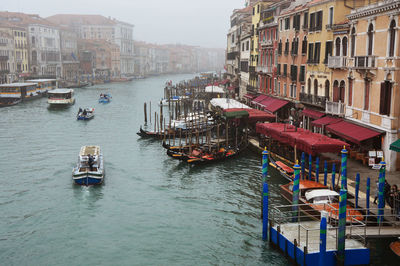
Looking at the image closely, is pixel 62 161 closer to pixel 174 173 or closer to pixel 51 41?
pixel 174 173

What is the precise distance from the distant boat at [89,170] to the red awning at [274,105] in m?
13.7

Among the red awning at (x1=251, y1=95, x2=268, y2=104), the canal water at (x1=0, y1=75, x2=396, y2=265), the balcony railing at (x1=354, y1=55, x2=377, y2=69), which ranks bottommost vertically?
the canal water at (x1=0, y1=75, x2=396, y2=265)

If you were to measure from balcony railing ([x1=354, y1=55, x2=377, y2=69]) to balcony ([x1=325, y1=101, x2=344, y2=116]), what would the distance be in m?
2.68

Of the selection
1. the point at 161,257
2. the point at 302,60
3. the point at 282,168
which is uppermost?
the point at 302,60

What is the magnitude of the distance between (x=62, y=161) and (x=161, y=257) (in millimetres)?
14184

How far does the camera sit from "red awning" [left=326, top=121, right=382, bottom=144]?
19.4 metres

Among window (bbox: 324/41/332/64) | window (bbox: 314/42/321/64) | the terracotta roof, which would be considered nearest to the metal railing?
window (bbox: 324/41/332/64)

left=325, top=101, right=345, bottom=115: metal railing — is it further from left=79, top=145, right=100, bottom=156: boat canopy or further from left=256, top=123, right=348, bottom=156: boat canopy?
left=79, top=145, right=100, bottom=156: boat canopy

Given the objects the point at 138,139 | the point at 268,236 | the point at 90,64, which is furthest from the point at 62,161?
the point at 90,64

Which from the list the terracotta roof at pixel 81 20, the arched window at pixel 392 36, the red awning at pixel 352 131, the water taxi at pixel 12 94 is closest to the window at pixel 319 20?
the red awning at pixel 352 131

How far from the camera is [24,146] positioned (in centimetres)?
3083

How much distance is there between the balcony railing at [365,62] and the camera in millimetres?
19547

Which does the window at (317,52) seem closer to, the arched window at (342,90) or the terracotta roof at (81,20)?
the arched window at (342,90)

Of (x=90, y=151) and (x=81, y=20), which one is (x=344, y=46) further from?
(x=81, y=20)
